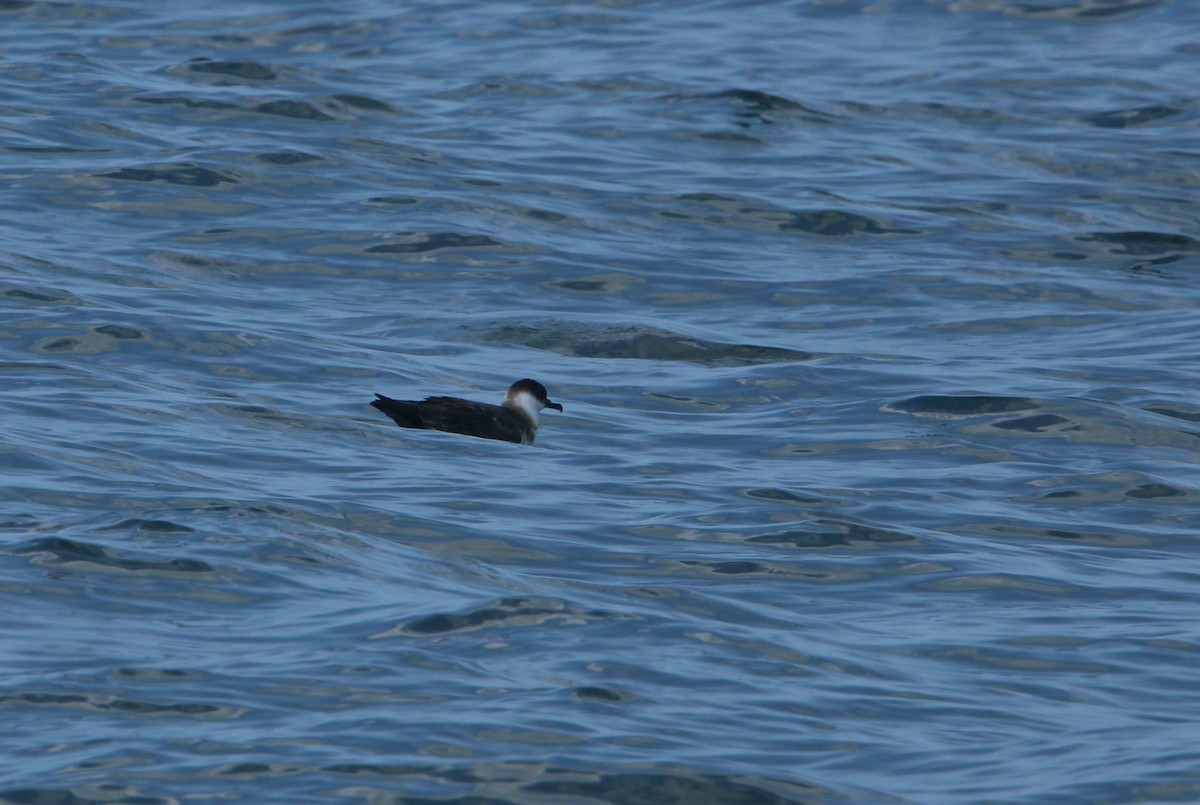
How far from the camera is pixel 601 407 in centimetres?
1341

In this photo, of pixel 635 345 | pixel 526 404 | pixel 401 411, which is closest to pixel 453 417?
pixel 401 411

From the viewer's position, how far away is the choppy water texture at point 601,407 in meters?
7.23

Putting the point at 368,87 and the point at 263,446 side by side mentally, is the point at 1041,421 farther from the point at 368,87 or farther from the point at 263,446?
the point at 368,87

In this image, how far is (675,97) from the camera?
75.5ft

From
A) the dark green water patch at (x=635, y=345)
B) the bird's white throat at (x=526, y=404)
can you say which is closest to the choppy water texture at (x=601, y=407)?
the dark green water patch at (x=635, y=345)

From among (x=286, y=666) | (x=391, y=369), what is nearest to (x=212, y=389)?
(x=391, y=369)

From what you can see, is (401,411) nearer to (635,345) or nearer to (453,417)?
(453,417)

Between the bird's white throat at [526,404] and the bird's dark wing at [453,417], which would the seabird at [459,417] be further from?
the bird's white throat at [526,404]

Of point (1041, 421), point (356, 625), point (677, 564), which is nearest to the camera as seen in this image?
point (356, 625)

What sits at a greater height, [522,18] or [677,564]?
[522,18]

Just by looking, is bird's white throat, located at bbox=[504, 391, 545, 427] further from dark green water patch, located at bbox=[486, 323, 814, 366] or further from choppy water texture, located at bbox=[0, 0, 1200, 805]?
dark green water patch, located at bbox=[486, 323, 814, 366]

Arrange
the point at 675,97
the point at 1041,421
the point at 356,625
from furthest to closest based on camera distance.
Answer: the point at 675,97
the point at 1041,421
the point at 356,625

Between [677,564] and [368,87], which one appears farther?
[368,87]

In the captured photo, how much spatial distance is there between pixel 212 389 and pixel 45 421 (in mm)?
1454
